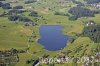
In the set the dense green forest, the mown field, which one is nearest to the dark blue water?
the mown field

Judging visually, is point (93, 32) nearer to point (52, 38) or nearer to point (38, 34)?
point (52, 38)

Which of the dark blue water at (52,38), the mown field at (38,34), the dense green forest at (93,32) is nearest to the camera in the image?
the mown field at (38,34)

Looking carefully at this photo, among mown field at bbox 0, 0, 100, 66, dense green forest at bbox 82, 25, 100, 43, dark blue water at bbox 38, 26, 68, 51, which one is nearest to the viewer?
mown field at bbox 0, 0, 100, 66

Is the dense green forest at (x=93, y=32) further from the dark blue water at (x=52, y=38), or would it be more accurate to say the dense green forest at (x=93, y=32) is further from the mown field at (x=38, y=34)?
the dark blue water at (x=52, y=38)

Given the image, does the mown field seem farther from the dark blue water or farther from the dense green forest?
the dense green forest

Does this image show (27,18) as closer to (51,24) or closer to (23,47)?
(51,24)

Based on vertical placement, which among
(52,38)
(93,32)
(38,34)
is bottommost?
(52,38)

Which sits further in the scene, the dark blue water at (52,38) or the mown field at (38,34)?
the dark blue water at (52,38)

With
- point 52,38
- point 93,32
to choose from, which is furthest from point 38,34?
point 93,32

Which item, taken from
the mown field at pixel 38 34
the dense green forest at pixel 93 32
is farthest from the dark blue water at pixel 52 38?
the dense green forest at pixel 93 32

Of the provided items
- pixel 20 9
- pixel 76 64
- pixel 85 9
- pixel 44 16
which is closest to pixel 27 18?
pixel 44 16
